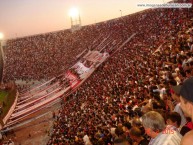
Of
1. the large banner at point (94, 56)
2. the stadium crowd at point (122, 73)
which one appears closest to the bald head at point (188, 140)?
the stadium crowd at point (122, 73)

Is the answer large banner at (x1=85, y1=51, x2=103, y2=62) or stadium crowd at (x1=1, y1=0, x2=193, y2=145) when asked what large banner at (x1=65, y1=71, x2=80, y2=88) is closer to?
stadium crowd at (x1=1, y1=0, x2=193, y2=145)

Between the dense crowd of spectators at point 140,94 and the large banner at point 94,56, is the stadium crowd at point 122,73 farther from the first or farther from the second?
the large banner at point 94,56

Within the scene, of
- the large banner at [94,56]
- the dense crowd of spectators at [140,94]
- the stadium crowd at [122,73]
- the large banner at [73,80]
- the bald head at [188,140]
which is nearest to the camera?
the bald head at [188,140]

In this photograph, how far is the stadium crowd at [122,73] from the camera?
217 inches

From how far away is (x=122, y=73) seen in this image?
21297mm

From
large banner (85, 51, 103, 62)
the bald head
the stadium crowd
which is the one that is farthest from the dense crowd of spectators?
large banner (85, 51, 103, 62)

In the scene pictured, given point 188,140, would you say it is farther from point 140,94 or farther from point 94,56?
point 94,56

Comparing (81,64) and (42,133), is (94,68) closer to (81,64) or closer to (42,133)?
(81,64)

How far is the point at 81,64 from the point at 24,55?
2168 centimetres

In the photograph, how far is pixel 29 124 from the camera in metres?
26.2

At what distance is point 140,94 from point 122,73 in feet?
36.2

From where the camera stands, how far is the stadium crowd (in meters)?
5.50

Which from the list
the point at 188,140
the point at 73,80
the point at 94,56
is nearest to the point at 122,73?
the point at 73,80

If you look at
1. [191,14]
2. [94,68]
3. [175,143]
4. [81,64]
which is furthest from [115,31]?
[175,143]
